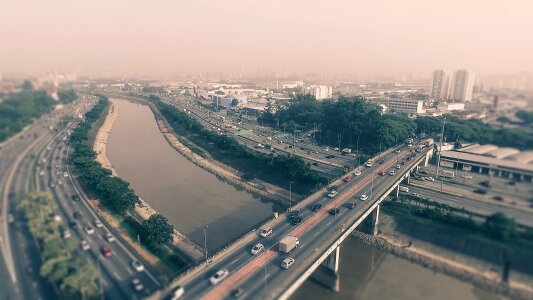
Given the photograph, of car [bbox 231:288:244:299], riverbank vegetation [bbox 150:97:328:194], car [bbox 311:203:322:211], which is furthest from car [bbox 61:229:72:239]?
riverbank vegetation [bbox 150:97:328:194]

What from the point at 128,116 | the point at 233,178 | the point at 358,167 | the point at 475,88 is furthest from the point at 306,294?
the point at 128,116

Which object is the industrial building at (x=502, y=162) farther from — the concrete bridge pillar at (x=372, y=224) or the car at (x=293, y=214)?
the car at (x=293, y=214)

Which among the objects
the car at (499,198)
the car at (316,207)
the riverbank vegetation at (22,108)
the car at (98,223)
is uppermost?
the riverbank vegetation at (22,108)

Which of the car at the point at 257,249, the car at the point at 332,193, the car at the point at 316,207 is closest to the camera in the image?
the car at the point at 257,249

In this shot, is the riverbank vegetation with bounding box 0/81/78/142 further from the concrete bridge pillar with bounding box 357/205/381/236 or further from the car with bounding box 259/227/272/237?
the concrete bridge pillar with bounding box 357/205/381/236

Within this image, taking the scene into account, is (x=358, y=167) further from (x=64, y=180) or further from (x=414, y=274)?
(x=64, y=180)

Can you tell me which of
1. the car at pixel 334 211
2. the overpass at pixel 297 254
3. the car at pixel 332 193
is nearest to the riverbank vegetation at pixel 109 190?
the overpass at pixel 297 254
